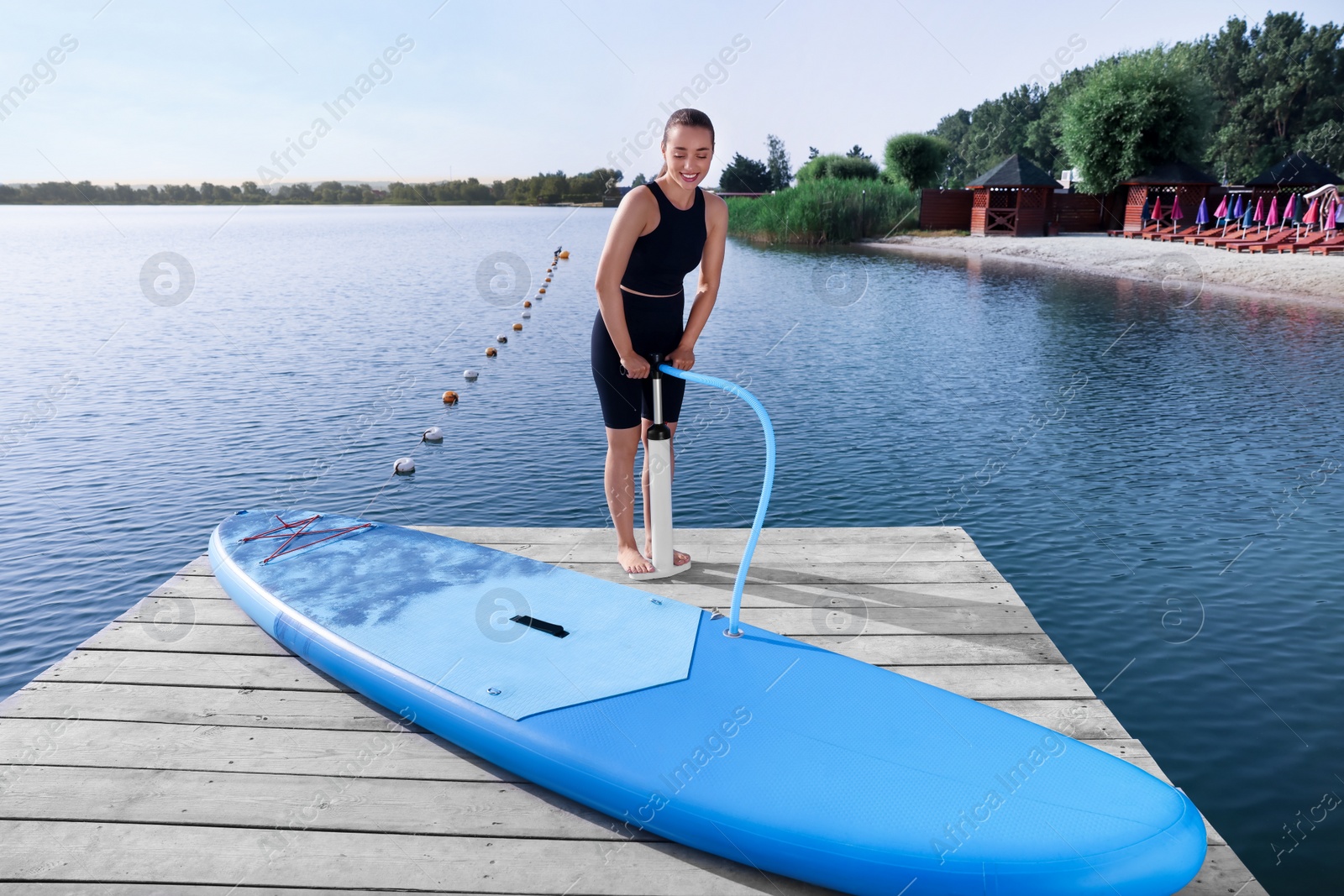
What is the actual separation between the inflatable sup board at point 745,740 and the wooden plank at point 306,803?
2.4 inches

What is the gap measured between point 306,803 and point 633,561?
1.75m

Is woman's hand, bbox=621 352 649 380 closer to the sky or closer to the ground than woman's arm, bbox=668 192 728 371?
closer to the ground

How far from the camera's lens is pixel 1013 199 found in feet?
104

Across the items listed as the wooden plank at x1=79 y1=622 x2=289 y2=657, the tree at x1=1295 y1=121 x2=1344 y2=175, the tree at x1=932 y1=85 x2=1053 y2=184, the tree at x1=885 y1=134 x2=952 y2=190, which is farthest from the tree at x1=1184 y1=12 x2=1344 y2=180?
the wooden plank at x1=79 y1=622 x2=289 y2=657

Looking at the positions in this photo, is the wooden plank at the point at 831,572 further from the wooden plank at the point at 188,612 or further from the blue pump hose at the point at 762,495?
the wooden plank at the point at 188,612

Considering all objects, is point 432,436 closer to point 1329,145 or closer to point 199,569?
point 199,569

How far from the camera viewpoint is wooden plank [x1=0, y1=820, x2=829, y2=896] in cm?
204

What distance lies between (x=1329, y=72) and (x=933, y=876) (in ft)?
222

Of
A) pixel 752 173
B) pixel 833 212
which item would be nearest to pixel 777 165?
pixel 752 173

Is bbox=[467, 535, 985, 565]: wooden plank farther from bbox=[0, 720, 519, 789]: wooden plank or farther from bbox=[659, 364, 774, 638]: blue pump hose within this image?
bbox=[0, 720, 519, 789]: wooden plank

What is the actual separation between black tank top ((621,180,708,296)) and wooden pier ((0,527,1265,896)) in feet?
4.18

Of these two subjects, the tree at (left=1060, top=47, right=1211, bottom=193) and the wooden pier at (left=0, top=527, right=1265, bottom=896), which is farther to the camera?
the tree at (left=1060, top=47, right=1211, bottom=193)

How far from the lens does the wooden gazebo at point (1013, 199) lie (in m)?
30.5

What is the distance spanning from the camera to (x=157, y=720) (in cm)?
270
